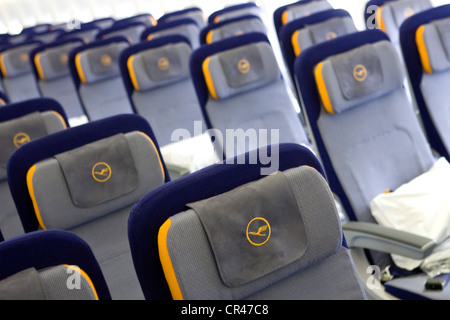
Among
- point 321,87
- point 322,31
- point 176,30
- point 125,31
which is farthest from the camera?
point 125,31

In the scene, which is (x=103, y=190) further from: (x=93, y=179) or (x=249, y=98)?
(x=249, y=98)

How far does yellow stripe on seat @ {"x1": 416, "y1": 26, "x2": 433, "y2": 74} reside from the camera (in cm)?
197

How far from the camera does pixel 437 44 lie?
1.99m

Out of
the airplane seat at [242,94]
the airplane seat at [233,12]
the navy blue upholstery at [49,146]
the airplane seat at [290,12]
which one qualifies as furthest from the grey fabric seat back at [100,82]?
the navy blue upholstery at [49,146]

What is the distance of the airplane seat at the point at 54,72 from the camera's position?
3867 millimetres

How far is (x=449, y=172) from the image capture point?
1693mm

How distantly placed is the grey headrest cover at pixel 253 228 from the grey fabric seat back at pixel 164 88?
1.78 meters

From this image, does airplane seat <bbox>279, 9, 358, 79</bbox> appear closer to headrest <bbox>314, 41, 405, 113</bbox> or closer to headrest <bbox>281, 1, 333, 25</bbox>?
headrest <bbox>281, 1, 333, 25</bbox>

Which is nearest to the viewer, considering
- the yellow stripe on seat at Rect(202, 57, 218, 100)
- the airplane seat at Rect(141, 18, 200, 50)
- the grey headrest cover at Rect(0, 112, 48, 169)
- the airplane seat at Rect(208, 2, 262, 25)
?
the grey headrest cover at Rect(0, 112, 48, 169)

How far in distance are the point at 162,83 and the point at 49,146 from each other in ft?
4.52

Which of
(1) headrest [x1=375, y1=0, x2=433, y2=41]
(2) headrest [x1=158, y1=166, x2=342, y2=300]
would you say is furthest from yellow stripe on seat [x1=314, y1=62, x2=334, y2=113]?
(1) headrest [x1=375, y1=0, x2=433, y2=41]

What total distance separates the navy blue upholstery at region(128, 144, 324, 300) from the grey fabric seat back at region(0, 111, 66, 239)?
1.04m

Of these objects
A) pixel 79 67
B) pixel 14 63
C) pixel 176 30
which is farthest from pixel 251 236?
pixel 14 63
